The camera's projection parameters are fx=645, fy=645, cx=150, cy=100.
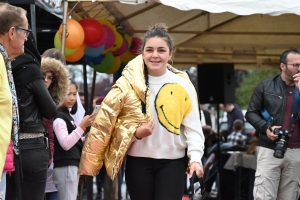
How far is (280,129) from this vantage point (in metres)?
6.11

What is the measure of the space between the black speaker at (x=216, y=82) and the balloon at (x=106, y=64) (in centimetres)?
311

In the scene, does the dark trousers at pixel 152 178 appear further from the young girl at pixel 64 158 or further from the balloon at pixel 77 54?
the balloon at pixel 77 54

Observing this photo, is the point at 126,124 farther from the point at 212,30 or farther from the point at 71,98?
the point at 212,30

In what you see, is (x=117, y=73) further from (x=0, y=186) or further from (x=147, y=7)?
(x=0, y=186)

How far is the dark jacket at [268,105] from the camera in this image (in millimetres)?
6289

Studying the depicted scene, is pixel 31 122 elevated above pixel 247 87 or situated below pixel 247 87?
above

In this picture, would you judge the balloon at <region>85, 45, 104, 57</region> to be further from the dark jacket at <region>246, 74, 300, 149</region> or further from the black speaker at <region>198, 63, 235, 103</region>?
the black speaker at <region>198, 63, 235, 103</region>

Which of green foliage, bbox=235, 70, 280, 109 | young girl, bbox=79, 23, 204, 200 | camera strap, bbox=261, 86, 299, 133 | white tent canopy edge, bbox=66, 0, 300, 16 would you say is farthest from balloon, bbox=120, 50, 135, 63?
green foliage, bbox=235, 70, 280, 109

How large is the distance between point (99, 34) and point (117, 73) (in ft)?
6.89

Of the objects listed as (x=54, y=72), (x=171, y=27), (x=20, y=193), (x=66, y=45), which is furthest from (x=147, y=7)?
(x=20, y=193)

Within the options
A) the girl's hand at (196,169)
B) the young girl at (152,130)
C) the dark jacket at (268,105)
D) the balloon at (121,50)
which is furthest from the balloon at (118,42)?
the girl's hand at (196,169)

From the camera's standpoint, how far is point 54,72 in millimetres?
4996

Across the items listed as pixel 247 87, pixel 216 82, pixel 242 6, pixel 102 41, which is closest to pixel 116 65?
pixel 102 41

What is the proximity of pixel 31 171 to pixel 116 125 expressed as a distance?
2.13ft
